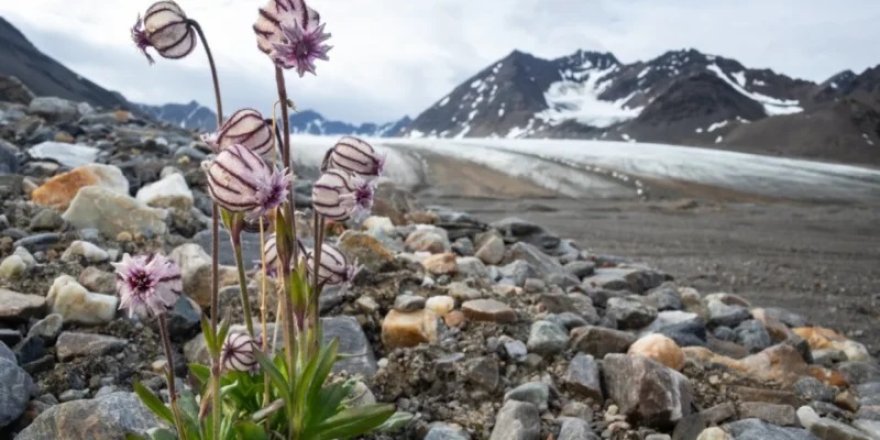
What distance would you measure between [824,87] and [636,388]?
518 ft

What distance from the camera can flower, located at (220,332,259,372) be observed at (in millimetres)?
1982

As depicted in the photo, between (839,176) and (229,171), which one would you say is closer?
(229,171)

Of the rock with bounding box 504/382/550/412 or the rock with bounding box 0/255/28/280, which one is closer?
the rock with bounding box 504/382/550/412

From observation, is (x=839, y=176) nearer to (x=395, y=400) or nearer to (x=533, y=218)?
(x=533, y=218)

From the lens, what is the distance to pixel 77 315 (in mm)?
3240

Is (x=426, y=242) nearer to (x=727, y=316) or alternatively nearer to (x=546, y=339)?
(x=546, y=339)

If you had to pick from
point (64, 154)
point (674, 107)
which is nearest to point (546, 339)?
point (64, 154)

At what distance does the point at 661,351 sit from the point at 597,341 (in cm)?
32

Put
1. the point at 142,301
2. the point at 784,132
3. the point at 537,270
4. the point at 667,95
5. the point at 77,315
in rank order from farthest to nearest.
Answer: the point at 667,95
the point at 784,132
the point at 537,270
the point at 77,315
the point at 142,301

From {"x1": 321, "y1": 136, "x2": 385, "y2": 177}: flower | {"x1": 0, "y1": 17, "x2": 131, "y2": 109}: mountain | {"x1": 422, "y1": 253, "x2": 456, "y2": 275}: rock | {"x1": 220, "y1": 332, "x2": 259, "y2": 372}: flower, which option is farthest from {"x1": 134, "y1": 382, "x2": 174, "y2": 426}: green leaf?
{"x1": 0, "y1": 17, "x2": 131, "y2": 109}: mountain

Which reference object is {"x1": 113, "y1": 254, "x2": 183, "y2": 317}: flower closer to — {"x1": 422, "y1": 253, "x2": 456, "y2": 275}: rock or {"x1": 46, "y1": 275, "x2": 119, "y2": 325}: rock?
{"x1": 46, "y1": 275, "x2": 119, "y2": 325}: rock

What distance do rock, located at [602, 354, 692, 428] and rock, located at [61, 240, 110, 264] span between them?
2.98 m

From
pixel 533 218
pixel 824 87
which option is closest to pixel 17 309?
pixel 533 218

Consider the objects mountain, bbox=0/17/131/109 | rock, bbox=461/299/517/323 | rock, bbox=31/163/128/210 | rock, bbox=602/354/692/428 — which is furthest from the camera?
mountain, bbox=0/17/131/109
